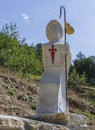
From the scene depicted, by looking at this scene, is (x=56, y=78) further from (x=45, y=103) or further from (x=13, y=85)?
(x=13, y=85)

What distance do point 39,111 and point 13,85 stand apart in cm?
785

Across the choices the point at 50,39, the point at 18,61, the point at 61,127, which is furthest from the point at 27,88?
the point at 61,127

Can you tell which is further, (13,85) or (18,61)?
(18,61)

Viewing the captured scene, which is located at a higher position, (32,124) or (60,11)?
(60,11)

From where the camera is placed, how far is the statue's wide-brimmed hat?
7.93 metres

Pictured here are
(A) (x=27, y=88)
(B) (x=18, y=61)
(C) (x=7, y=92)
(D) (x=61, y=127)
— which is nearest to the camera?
(D) (x=61, y=127)

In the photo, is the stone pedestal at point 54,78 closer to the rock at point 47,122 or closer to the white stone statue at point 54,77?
the white stone statue at point 54,77

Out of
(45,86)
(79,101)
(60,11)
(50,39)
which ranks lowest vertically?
(79,101)

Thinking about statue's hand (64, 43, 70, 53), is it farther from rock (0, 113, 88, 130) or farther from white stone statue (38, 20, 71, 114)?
rock (0, 113, 88, 130)

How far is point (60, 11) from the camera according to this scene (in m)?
8.05

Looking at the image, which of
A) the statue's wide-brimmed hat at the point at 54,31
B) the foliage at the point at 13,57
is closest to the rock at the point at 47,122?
the statue's wide-brimmed hat at the point at 54,31

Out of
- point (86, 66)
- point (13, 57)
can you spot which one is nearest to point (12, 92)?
point (13, 57)

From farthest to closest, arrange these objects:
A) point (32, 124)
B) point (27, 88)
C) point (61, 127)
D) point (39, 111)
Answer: point (27, 88), point (39, 111), point (61, 127), point (32, 124)

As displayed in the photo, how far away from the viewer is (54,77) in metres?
7.69
